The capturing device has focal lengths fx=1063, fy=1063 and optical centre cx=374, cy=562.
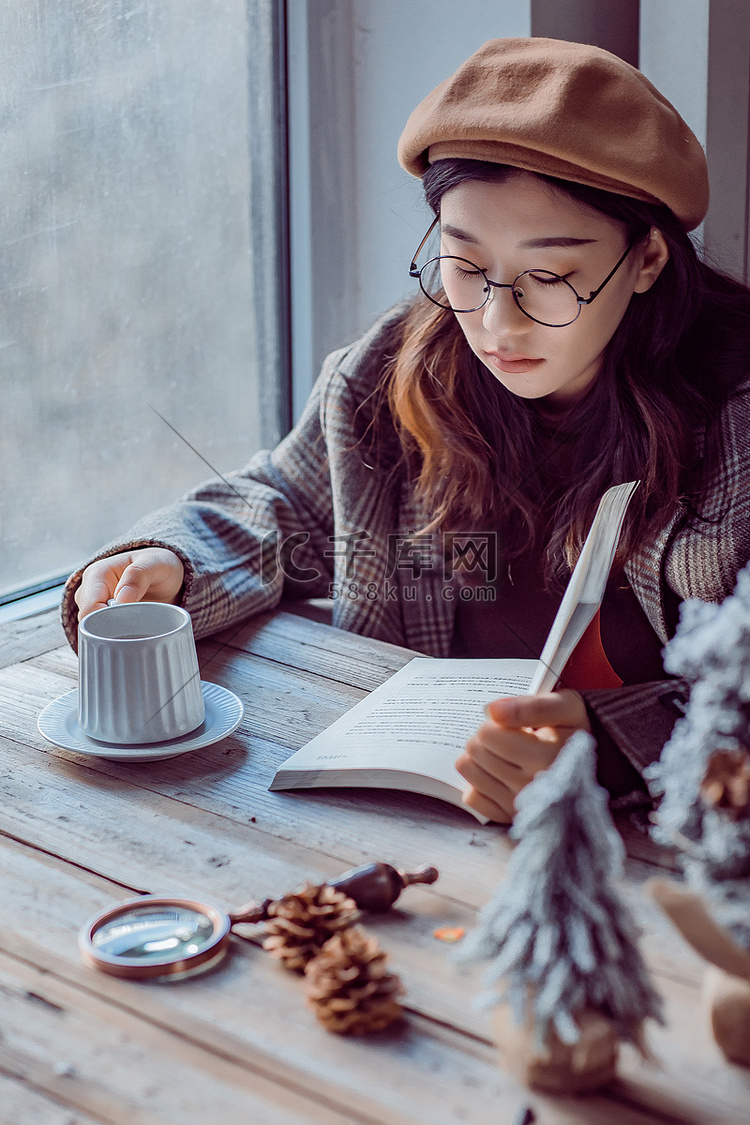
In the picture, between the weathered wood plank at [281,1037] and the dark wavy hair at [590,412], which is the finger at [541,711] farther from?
the dark wavy hair at [590,412]

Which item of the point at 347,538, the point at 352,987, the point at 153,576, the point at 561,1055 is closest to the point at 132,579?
the point at 153,576

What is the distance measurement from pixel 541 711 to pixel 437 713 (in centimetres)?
13

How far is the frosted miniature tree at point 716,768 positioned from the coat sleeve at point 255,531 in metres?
0.65

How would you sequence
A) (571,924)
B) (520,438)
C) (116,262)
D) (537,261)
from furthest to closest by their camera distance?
1. (116,262)
2. (520,438)
3. (537,261)
4. (571,924)

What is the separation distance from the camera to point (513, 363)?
1.06m

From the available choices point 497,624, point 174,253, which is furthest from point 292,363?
point 497,624

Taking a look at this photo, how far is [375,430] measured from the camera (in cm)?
131

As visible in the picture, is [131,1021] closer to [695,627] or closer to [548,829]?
[548,829]


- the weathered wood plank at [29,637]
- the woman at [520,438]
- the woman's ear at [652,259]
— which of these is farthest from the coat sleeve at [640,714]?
the weathered wood plank at [29,637]

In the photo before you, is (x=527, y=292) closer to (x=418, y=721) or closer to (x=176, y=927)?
(x=418, y=721)

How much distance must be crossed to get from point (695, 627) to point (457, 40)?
3.74 ft

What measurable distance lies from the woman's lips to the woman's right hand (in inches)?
15.4

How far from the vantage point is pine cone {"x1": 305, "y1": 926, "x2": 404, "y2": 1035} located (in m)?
0.58

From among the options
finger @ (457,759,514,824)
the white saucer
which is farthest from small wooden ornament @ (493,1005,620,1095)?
the white saucer
